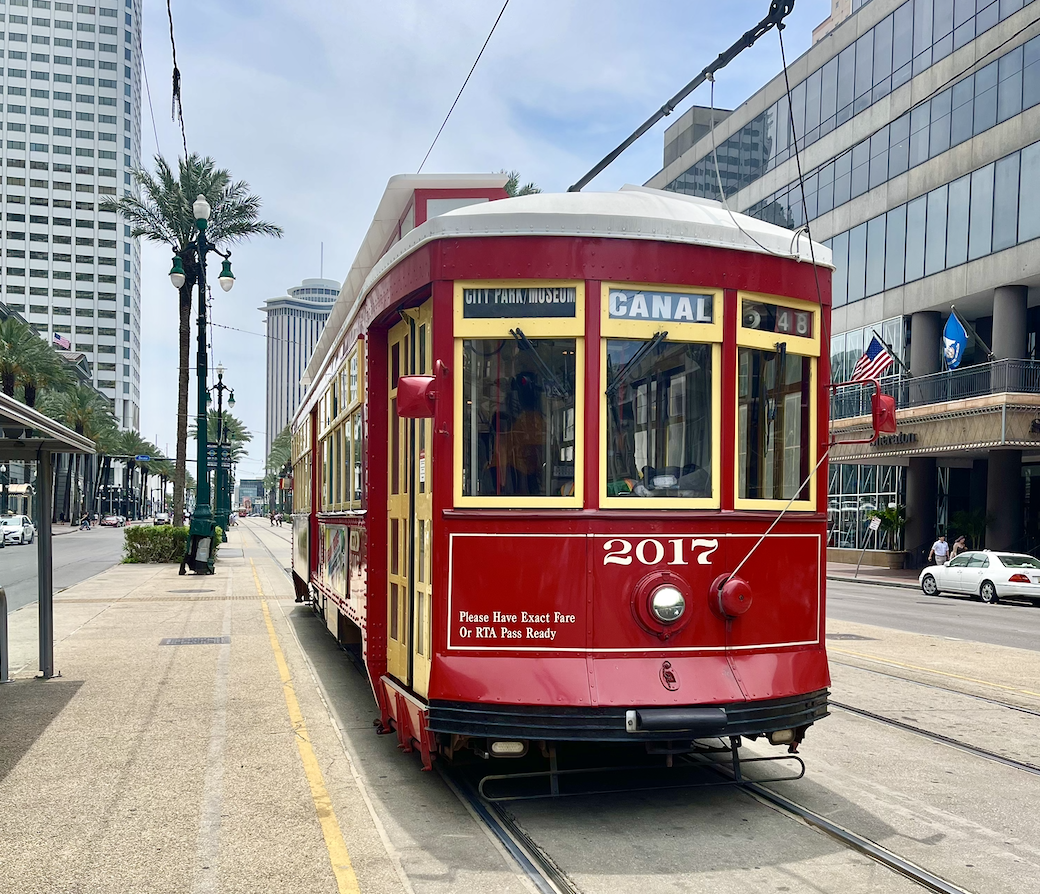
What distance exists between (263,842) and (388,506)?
95.2 inches

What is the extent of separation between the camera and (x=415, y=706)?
5805 mm

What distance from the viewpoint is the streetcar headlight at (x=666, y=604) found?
5.51 m

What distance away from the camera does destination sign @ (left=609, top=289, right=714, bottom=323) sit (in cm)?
567

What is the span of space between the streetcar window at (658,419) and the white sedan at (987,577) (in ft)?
69.8

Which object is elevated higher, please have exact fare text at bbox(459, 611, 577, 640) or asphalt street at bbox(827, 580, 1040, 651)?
please have exact fare text at bbox(459, 611, 577, 640)

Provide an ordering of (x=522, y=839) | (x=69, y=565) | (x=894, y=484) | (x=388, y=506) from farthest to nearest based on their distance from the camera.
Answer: (x=894, y=484) < (x=69, y=565) < (x=388, y=506) < (x=522, y=839)

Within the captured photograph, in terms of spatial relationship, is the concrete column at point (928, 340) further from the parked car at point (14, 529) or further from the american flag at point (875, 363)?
the parked car at point (14, 529)

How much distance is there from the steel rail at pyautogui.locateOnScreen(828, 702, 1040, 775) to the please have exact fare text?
3640 millimetres

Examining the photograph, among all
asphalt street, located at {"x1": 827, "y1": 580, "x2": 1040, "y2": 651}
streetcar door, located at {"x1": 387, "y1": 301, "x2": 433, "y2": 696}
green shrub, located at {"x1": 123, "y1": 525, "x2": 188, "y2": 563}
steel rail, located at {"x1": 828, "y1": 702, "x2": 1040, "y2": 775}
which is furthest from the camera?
green shrub, located at {"x1": 123, "y1": 525, "x2": 188, "y2": 563}

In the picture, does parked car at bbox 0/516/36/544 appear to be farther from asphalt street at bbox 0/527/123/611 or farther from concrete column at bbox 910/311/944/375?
concrete column at bbox 910/311/944/375

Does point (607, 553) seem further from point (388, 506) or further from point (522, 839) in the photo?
point (388, 506)

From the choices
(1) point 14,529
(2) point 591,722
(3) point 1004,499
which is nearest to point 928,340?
(3) point 1004,499

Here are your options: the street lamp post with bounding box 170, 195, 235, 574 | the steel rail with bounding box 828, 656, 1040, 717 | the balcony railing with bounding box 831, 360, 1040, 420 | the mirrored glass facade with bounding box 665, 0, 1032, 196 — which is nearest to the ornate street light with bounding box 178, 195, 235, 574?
the street lamp post with bounding box 170, 195, 235, 574

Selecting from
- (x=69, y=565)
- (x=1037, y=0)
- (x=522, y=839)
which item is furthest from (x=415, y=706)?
(x=1037, y=0)
